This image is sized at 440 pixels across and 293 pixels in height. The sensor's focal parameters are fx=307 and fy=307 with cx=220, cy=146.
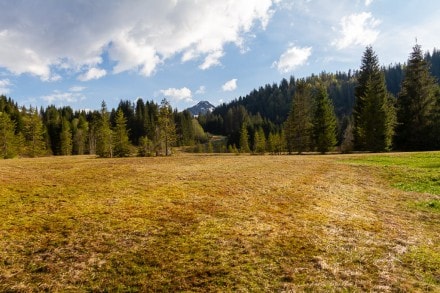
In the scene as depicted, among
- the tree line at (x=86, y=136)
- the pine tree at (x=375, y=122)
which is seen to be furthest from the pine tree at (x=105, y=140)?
the pine tree at (x=375, y=122)

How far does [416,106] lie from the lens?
54844 mm

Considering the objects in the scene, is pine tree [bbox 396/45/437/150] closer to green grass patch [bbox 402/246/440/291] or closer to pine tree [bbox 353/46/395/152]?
pine tree [bbox 353/46/395/152]

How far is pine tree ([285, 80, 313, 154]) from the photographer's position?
66.4 meters

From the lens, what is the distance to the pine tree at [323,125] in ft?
197

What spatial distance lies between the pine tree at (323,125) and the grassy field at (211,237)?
4203 cm

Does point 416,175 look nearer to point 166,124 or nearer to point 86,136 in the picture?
point 166,124

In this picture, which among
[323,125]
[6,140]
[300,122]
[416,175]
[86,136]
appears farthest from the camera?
[86,136]

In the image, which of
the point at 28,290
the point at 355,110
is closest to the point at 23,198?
the point at 28,290

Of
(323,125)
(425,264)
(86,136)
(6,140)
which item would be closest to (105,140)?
(6,140)

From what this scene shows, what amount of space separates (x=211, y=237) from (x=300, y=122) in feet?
195

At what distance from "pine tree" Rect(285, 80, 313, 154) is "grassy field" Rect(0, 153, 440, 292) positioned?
47.9m

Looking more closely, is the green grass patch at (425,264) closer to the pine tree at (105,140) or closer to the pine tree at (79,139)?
the pine tree at (105,140)

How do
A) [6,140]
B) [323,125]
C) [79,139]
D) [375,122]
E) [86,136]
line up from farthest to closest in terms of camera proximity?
[86,136] < [79,139] < [6,140] < [323,125] < [375,122]

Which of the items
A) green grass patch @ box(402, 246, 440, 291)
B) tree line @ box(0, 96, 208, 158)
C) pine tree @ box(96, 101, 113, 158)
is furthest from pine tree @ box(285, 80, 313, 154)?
green grass patch @ box(402, 246, 440, 291)
